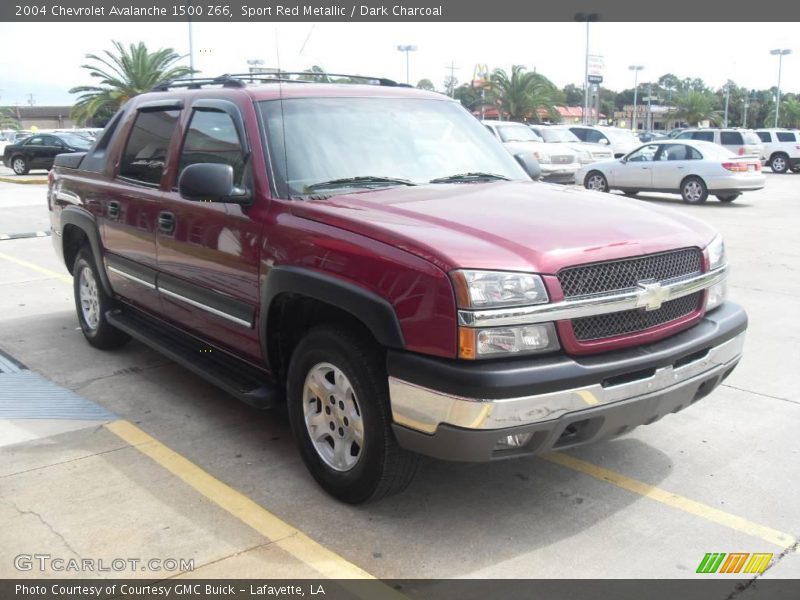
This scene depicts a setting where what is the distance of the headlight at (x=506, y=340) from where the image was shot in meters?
3.05

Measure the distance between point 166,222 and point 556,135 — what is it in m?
21.6

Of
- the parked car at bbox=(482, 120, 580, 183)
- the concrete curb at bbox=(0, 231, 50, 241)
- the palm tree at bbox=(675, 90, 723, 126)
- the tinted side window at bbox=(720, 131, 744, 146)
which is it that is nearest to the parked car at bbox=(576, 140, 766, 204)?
the parked car at bbox=(482, 120, 580, 183)

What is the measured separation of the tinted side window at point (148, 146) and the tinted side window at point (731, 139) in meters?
25.2

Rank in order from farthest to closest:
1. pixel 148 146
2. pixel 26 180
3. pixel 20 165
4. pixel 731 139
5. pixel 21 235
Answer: pixel 20 165, pixel 731 139, pixel 26 180, pixel 21 235, pixel 148 146

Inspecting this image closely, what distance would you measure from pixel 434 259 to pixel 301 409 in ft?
3.88

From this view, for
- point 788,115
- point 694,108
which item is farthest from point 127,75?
point 788,115

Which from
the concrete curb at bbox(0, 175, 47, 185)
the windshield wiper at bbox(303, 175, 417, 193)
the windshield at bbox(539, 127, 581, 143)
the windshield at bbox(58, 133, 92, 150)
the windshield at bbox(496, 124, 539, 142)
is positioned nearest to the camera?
the windshield wiper at bbox(303, 175, 417, 193)

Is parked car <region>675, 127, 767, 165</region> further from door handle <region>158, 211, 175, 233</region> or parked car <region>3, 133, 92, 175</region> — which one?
door handle <region>158, 211, 175, 233</region>

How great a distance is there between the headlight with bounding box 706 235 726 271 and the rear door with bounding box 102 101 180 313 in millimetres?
3127

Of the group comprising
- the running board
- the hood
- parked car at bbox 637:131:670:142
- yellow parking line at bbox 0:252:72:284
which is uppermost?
parked car at bbox 637:131:670:142

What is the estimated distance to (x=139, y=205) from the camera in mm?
5133

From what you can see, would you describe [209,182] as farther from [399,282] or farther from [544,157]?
[544,157]

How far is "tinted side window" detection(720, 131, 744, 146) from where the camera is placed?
2694 cm

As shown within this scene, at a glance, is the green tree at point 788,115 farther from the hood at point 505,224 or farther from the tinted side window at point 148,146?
the hood at point 505,224
